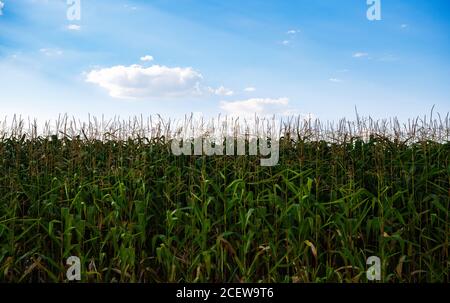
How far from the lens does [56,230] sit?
468 cm

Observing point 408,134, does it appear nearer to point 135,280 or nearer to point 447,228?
point 447,228

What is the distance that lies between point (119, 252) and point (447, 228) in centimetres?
325

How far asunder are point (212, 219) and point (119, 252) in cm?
98

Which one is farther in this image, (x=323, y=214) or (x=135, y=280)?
(x=323, y=214)

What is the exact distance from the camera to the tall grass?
4.16m

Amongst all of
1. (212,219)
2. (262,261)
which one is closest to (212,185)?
(212,219)

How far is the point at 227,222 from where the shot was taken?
4.56m

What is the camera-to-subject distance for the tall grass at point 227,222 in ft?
13.6
